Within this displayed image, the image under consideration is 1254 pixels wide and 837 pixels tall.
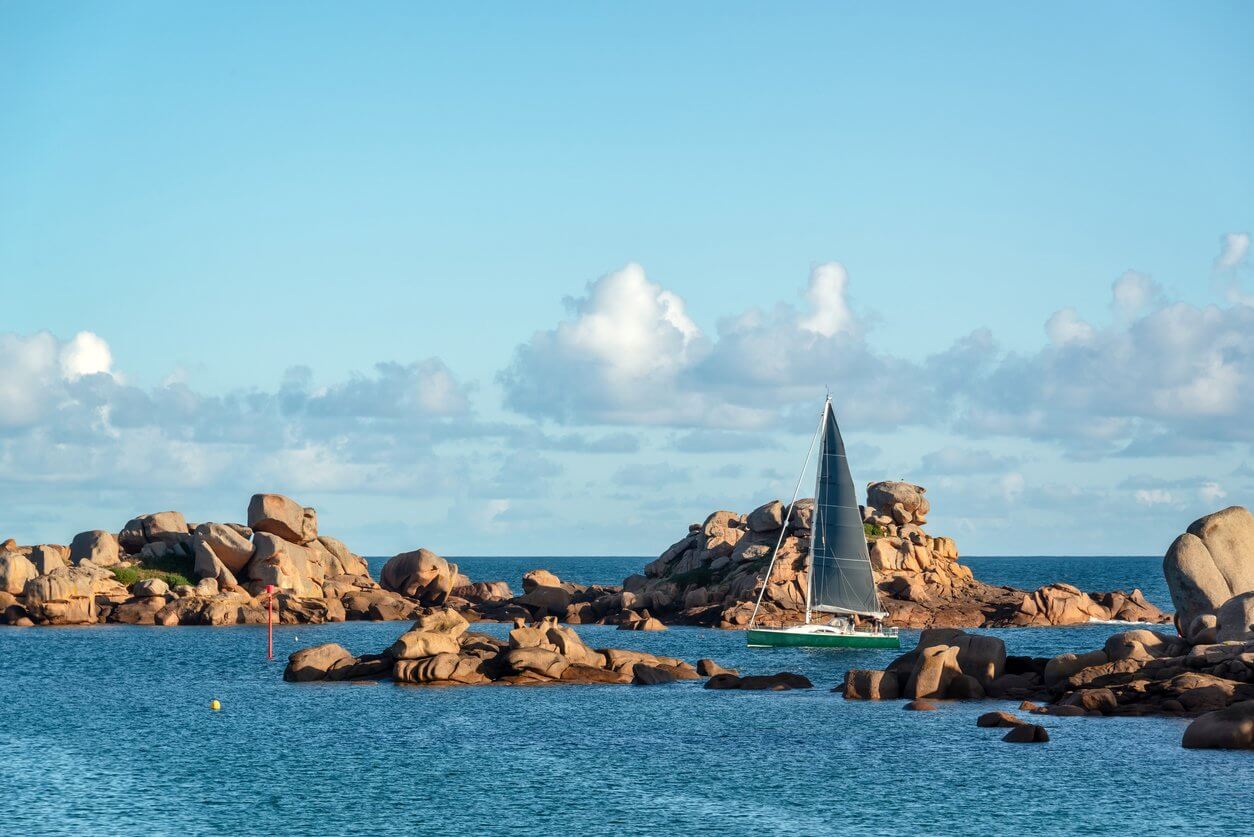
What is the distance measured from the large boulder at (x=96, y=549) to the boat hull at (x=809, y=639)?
2447 inches

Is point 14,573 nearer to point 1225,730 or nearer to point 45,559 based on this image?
point 45,559

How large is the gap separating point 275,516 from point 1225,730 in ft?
298

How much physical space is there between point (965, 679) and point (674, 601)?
2247 inches

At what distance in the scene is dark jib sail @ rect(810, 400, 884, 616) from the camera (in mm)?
92438

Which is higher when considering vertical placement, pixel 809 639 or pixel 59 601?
pixel 59 601

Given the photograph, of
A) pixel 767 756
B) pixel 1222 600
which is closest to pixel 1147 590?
pixel 1222 600

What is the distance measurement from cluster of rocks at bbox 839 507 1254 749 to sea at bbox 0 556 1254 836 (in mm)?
1627

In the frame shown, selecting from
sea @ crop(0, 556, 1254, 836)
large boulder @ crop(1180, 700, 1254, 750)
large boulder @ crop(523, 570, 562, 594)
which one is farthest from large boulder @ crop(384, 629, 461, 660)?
large boulder @ crop(523, 570, 562, 594)

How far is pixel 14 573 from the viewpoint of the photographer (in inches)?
4599

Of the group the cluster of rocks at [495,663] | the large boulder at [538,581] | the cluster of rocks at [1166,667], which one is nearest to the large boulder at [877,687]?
the cluster of rocks at [1166,667]

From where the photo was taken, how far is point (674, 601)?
120m

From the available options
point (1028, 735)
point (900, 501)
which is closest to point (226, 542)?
point (900, 501)

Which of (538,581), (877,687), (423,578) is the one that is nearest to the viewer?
(877,687)

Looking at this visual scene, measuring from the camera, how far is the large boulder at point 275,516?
404 ft
